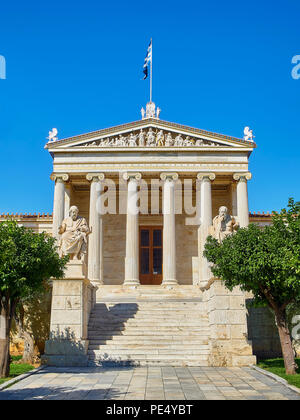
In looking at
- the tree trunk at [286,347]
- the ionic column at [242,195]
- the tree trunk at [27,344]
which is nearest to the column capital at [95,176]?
the ionic column at [242,195]

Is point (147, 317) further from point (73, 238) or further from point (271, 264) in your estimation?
point (271, 264)

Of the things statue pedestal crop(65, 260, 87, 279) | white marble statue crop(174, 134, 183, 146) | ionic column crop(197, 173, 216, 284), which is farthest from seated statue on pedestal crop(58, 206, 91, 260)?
white marble statue crop(174, 134, 183, 146)

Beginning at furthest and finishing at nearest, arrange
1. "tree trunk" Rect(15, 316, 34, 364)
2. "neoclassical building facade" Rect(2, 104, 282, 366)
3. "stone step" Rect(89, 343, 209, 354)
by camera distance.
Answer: "neoclassical building facade" Rect(2, 104, 282, 366) → "tree trunk" Rect(15, 316, 34, 364) → "stone step" Rect(89, 343, 209, 354)

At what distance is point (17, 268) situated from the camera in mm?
14031

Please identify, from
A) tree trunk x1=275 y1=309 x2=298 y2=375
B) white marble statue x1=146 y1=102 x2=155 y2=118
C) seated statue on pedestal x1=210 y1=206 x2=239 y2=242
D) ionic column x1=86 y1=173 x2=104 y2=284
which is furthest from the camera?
white marble statue x1=146 y1=102 x2=155 y2=118

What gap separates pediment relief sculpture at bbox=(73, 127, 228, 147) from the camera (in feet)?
100

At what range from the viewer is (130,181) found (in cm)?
2992

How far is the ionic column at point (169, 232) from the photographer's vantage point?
28239 mm

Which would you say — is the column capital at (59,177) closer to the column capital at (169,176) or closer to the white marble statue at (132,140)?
the white marble statue at (132,140)

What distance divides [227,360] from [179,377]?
339 cm

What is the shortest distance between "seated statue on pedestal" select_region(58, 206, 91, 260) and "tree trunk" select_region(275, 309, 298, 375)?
759 cm

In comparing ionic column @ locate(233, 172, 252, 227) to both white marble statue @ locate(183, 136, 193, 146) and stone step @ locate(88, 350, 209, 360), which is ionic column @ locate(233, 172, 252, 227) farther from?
stone step @ locate(88, 350, 209, 360)
